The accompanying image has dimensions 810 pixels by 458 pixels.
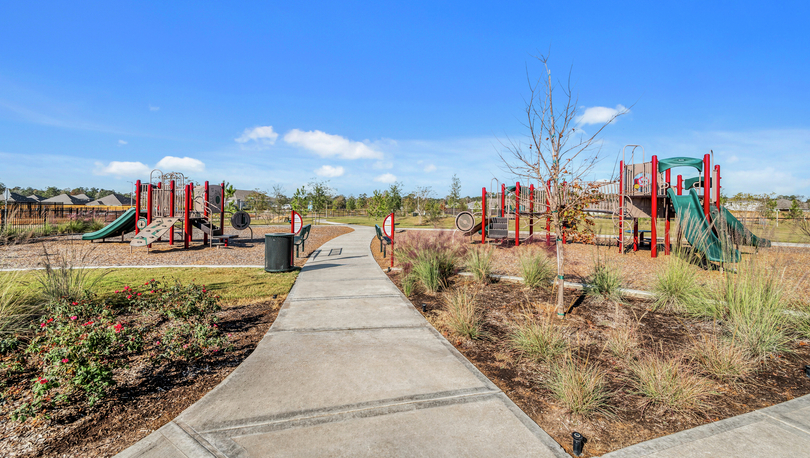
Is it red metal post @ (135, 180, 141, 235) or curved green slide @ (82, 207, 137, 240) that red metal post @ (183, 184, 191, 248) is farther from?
curved green slide @ (82, 207, 137, 240)

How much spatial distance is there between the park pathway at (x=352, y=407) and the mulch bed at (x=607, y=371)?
0.80 feet

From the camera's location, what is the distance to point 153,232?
1284 centimetres

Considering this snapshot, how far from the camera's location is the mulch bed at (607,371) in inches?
108

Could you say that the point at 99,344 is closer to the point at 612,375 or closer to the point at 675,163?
the point at 612,375

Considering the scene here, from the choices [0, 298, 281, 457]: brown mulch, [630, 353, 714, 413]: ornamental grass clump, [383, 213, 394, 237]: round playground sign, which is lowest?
[0, 298, 281, 457]: brown mulch

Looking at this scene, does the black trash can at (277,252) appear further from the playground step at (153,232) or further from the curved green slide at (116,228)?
the curved green slide at (116,228)

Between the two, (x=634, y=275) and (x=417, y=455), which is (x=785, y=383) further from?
(x=634, y=275)

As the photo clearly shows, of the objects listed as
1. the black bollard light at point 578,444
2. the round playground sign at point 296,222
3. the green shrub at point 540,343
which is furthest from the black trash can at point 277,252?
the black bollard light at point 578,444

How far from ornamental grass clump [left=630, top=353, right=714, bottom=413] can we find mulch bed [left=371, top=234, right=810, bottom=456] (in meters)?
0.06

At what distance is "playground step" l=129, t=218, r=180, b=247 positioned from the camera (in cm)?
1235

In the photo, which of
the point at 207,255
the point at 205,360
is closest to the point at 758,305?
the point at 205,360

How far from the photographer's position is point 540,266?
725 cm

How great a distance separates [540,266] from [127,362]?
260 inches

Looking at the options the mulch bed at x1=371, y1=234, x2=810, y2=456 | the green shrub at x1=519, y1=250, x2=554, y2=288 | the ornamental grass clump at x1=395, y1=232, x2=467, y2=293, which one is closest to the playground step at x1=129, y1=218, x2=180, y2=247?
the ornamental grass clump at x1=395, y1=232, x2=467, y2=293
